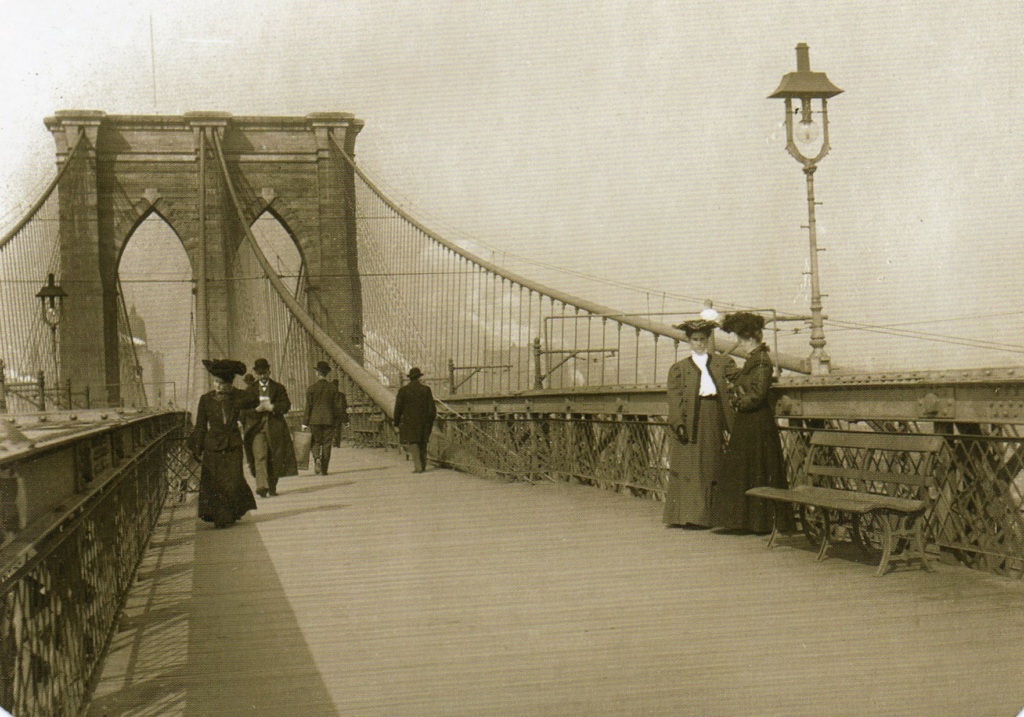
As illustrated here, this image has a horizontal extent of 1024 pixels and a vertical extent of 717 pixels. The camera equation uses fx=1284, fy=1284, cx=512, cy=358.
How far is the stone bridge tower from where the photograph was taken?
30.4m

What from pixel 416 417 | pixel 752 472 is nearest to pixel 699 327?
pixel 752 472

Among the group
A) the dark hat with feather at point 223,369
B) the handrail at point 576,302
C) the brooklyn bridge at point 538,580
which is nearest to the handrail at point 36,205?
the handrail at point 576,302

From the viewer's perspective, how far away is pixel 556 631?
4.91 meters

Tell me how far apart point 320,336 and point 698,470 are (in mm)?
16554

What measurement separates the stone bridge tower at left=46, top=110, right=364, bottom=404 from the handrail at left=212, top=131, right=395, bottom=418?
1.77 feet

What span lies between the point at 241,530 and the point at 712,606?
4573mm

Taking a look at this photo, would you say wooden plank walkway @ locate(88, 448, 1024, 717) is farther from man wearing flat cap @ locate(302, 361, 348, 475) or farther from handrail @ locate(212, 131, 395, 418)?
handrail @ locate(212, 131, 395, 418)

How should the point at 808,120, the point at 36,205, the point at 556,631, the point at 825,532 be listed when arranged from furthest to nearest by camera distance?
the point at 36,205
the point at 808,120
the point at 825,532
the point at 556,631

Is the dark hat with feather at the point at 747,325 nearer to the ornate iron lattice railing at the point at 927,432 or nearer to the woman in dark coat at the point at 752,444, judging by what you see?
the woman in dark coat at the point at 752,444

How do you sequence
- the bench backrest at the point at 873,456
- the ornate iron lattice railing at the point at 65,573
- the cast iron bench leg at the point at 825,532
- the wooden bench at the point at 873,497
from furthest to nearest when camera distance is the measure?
the cast iron bench leg at the point at 825,532 → the bench backrest at the point at 873,456 → the wooden bench at the point at 873,497 → the ornate iron lattice railing at the point at 65,573

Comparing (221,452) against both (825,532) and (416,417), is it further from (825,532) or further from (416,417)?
(416,417)

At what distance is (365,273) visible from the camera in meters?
32.1

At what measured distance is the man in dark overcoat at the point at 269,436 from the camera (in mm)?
11695

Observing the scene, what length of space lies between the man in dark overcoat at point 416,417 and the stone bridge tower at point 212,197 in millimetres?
16034
